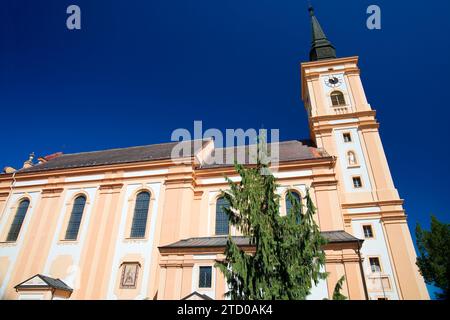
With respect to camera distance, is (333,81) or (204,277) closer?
(204,277)

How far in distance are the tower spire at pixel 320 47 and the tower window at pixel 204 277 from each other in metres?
25.1

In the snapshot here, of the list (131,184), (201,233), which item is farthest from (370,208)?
(131,184)

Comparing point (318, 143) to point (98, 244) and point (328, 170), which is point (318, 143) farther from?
point (98, 244)

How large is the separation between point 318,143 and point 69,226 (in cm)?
2050

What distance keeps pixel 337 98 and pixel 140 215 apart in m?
19.9

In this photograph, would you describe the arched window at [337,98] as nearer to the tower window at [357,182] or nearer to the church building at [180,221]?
the church building at [180,221]

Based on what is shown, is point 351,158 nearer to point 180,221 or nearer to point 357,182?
point 357,182

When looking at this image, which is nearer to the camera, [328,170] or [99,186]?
A: [328,170]

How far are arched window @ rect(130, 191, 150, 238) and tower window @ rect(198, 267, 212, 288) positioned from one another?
5507 mm

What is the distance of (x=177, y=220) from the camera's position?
18.5m

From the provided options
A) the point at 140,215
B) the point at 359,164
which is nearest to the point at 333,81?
the point at 359,164

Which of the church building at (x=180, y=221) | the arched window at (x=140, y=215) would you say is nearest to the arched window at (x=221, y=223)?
the church building at (x=180, y=221)

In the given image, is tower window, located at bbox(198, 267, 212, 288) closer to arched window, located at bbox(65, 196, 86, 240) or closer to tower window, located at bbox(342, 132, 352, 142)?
arched window, located at bbox(65, 196, 86, 240)
